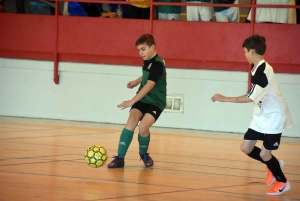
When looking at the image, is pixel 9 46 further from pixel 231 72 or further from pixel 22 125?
pixel 231 72

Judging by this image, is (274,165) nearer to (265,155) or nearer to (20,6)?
(265,155)

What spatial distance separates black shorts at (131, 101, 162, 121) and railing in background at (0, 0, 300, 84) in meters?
3.21

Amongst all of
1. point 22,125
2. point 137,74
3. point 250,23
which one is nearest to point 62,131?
point 22,125

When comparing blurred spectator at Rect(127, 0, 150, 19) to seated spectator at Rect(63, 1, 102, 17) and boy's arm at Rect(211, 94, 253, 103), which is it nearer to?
seated spectator at Rect(63, 1, 102, 17)

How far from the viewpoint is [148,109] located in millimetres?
7031

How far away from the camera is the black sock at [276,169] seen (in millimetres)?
5887

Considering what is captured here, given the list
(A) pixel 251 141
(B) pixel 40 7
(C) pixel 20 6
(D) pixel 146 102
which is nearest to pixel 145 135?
(D) pixel 146 102

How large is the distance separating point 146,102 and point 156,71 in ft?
1.26

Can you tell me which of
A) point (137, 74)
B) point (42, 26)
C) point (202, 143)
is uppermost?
point (42, 26)

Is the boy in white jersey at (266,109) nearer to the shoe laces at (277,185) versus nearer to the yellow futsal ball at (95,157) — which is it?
the shoe laces at (277,185)

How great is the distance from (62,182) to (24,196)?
0.72 meters

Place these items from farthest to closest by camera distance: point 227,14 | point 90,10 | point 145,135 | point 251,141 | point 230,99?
point 90,10
point 227,14
point 145,135
point 251,141
point 230,99

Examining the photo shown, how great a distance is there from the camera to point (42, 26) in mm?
10906

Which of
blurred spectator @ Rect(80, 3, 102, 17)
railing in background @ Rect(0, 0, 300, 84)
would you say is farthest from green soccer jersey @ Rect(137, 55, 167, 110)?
blurred spectator @ Rect(80, 3, 102, 17)
